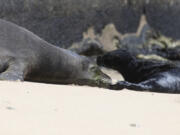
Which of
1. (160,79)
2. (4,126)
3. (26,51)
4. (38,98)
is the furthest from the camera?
(160,79)

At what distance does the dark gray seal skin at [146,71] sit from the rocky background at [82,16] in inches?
99.4

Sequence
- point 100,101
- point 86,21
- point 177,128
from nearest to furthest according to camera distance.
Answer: point 177,128 → point 100,101 → point 86,21

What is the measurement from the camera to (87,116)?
251cm

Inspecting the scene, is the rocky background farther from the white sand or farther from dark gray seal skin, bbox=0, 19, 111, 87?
the white sand

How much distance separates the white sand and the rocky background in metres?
4.97

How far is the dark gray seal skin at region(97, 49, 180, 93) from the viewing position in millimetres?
5473

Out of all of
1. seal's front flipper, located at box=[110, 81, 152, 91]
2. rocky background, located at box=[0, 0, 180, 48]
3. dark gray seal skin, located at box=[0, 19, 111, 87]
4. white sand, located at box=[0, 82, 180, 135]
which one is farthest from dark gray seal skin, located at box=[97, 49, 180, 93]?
rocky background, located at box=[0, 0, 180, 48]

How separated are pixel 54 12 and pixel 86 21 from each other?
1.21 m

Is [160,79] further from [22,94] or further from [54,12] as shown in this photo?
[54,12]

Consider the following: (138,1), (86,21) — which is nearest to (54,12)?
(86,21)

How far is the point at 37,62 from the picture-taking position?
4855mm

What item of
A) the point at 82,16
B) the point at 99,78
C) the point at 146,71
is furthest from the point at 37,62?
the point at 82,16

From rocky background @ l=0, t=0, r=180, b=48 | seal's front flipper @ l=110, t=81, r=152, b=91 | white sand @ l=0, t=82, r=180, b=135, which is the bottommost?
white sand @ l=0, t=82, r=180, b=135

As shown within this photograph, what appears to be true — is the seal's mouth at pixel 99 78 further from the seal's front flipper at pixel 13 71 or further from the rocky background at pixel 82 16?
the rocky background at pixel 82 16
